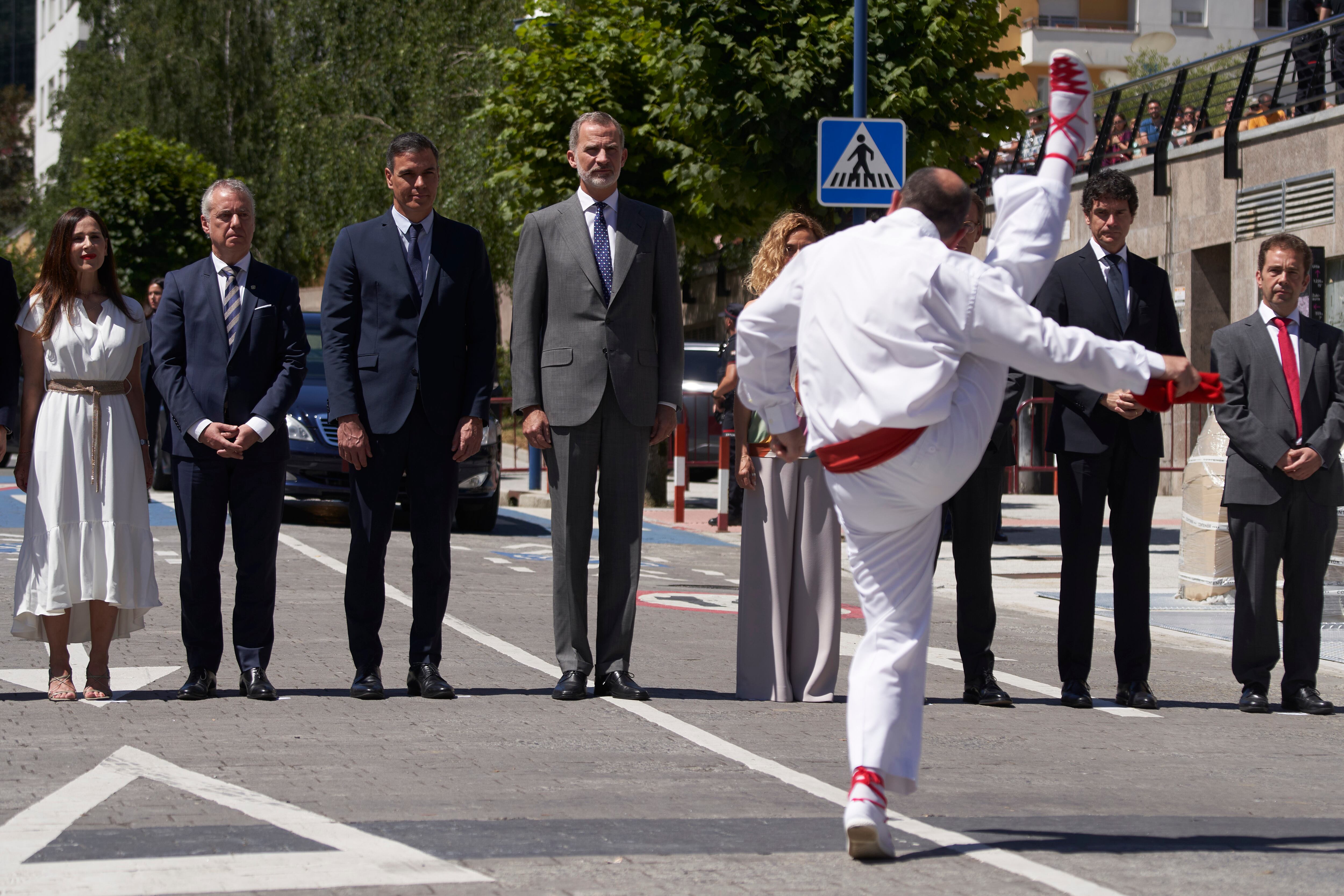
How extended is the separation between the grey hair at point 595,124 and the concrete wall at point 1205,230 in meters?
15.9

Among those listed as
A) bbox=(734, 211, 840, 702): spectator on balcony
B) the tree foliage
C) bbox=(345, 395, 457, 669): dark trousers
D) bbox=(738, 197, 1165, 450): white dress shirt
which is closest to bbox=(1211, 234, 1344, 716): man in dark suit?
bbox=(734, 211, 840, 702): spectator on balcony

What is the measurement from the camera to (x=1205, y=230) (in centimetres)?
2366

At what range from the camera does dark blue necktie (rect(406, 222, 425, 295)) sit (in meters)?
7.21

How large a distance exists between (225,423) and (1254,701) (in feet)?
15.0

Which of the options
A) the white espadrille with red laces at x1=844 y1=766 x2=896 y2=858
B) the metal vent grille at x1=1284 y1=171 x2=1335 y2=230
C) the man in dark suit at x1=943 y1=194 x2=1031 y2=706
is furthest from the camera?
the metal vent grille at x1=1284 y1=171 x2=1335 y2=230

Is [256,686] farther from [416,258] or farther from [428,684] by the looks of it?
[416,258]

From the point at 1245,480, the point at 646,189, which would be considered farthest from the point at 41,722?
the point at 646,189

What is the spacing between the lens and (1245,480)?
7750 millimetres

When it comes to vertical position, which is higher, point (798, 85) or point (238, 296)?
point (798, 85)

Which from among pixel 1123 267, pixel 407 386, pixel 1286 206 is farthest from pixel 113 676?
pixel 1286 206

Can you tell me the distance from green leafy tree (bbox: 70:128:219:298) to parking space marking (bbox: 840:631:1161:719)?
83.8ft

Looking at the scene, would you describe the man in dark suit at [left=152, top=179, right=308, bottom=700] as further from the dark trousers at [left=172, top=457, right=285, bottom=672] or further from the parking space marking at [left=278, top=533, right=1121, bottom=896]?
the parking space marking at [left=278, top=533, right=1121, bottom=896]

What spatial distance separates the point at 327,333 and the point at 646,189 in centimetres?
1340

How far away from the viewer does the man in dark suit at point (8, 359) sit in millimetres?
7043
